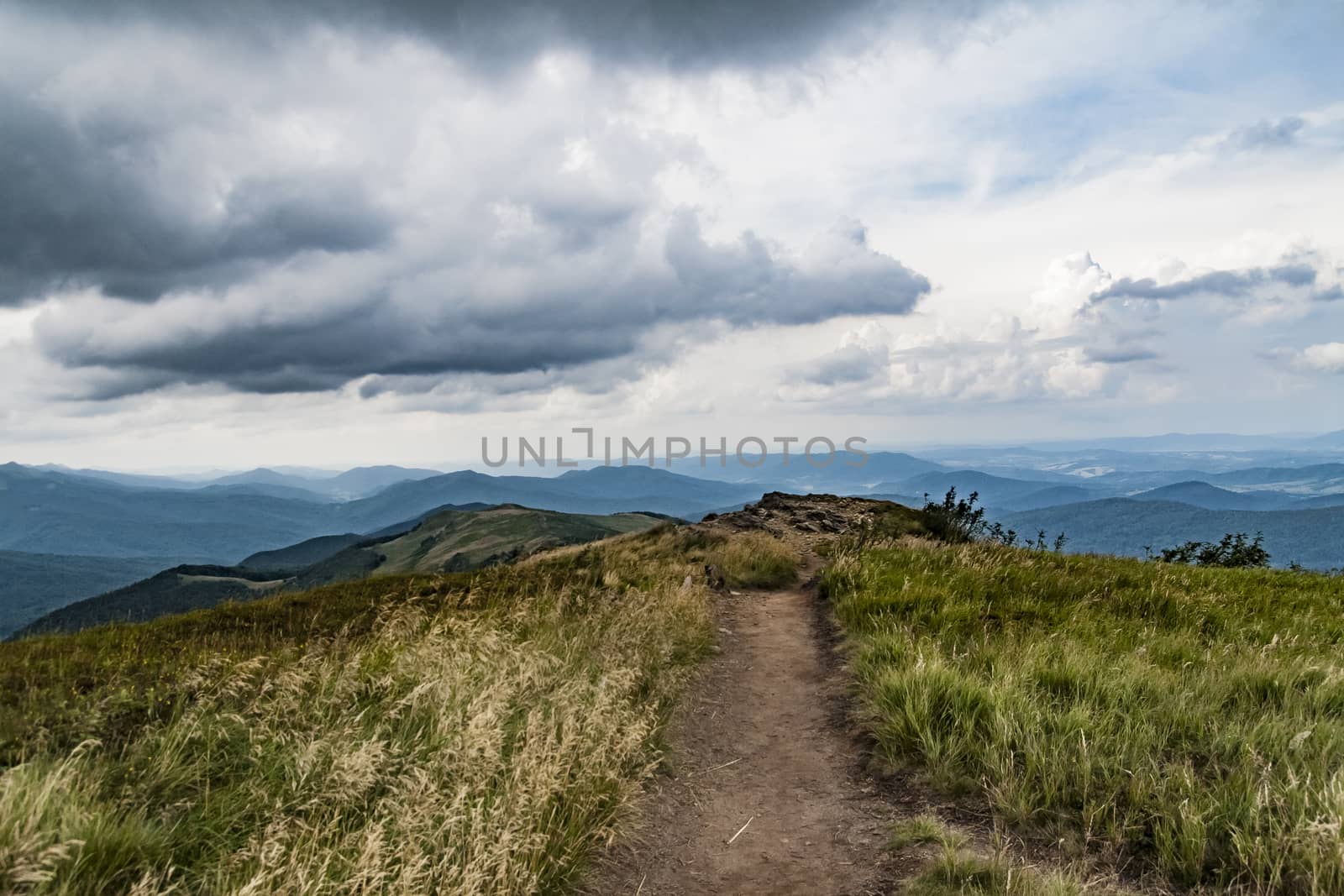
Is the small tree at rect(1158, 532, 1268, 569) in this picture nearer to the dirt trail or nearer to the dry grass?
the dry grass

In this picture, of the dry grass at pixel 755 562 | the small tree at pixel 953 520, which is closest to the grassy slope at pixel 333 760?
the dry grass at pixel 755 562

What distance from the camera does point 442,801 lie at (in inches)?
193

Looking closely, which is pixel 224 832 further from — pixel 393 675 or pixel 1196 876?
pixel 1196 876

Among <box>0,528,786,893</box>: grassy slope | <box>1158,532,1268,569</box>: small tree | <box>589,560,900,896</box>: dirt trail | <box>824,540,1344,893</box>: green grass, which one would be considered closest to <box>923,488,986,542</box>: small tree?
<box>1158,532,1268,569</box>: small tree

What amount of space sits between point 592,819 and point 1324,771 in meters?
5.64

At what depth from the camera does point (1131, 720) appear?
6.50m

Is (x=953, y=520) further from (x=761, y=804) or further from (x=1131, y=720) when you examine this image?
(x=761, y=804)

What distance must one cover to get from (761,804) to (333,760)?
3834mm

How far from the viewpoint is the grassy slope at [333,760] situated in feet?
12.9

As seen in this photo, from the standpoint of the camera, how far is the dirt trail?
17.3 feet

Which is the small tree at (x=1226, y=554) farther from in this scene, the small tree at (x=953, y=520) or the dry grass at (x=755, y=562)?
the dry grass at (x=755, y=562)

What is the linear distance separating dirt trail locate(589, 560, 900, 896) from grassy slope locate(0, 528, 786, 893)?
468 millimetres

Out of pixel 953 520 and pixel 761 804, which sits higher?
pixel 953 520

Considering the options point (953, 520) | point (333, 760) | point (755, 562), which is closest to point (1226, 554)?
point (953, 520)
